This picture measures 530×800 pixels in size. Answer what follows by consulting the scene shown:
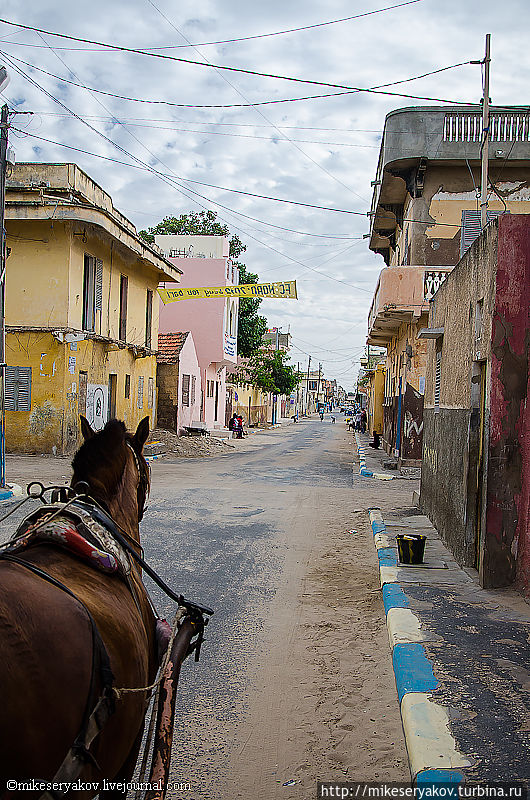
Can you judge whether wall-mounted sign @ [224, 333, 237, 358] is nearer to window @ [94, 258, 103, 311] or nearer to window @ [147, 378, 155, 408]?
window @ [147, 378, 155, 408]

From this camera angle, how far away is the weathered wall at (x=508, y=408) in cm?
647

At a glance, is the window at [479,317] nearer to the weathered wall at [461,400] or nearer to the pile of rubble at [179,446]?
the weathered wall at [461,400]

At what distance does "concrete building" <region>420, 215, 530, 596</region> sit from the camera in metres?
6.48

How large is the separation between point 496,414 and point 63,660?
534cm

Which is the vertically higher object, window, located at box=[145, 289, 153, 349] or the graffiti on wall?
window, located at box=[145, 289, 153, 349]

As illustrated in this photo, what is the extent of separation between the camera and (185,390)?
29469 millimetres

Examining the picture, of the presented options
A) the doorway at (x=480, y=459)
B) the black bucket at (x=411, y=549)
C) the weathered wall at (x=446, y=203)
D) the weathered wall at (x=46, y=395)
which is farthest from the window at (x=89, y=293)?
the doorway at (x=480, y=459)

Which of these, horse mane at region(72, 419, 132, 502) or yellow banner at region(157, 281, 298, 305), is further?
yellow banner at region(157, 281, 298, 305)

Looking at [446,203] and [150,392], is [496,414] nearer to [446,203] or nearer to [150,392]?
[446,203]

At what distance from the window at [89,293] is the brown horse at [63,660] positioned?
60.5 ft

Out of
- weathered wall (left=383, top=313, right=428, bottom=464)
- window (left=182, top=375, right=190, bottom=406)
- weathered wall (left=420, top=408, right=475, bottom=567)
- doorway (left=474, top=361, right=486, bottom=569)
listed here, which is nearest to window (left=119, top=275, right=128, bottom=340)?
window (left=182, top=375, right=190, bottom=406)

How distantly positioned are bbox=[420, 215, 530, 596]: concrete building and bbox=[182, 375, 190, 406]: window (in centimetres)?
2164

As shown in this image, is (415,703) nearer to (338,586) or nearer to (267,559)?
(338,586)

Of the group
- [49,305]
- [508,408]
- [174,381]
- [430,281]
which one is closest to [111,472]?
[508,408]
